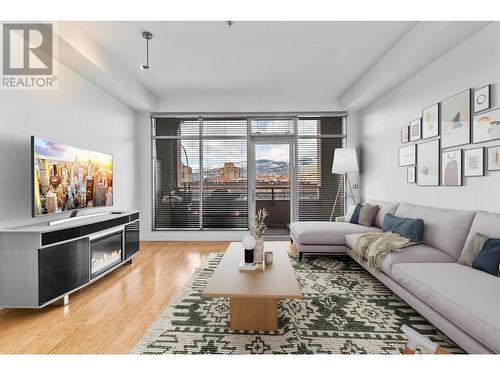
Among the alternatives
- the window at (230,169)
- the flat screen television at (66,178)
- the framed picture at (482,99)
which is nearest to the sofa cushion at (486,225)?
the framed picture at (482,99)

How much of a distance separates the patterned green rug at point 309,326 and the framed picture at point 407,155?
1850 millimetres

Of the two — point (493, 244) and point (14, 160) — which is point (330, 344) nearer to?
point (493, 244)

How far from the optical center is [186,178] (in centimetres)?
572

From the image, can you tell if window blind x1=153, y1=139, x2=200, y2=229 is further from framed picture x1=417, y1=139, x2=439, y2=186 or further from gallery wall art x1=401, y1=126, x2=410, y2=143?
framed picture x1=417, y1=139, x2=439, y2=186

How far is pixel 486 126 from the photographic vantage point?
2.63m

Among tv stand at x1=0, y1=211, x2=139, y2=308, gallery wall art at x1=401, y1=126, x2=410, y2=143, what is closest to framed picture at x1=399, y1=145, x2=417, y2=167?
gallery wall art at x1=401, y1=126, x2=410, y2=143

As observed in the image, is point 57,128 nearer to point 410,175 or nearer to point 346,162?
point 346,162

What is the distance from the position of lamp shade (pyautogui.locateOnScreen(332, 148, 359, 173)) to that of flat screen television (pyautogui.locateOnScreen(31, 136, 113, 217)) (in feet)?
12.8

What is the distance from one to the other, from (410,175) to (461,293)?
7.93 feet

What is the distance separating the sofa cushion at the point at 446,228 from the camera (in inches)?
105

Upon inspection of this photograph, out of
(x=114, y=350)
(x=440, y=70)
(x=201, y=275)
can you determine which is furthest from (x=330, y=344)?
(x=440, y=70)

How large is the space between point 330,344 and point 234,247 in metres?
1.61

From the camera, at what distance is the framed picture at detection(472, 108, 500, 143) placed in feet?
8.29
